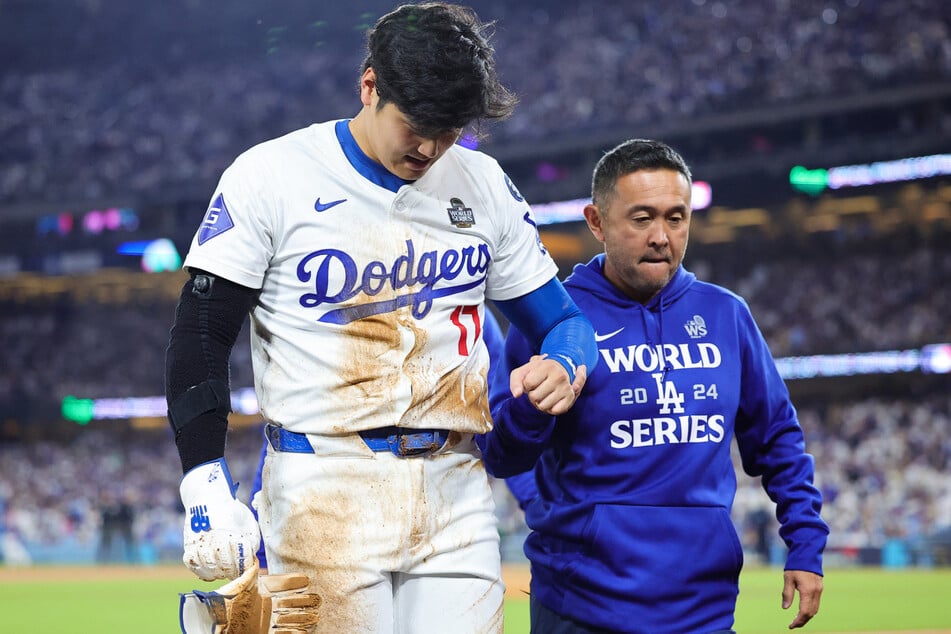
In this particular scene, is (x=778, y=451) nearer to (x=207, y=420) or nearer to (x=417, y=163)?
(x=417, y=163)

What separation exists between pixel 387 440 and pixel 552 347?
53 cm

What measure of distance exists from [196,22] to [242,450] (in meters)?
14.6

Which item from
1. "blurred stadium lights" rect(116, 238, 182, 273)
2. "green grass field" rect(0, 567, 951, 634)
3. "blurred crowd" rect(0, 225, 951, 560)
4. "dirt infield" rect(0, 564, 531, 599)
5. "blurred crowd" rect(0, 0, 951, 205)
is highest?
"blurred crowd" rect(0, 0, 951, 205)

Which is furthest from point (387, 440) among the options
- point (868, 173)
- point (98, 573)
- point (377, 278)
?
point (868, 173)

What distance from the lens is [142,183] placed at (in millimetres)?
34625

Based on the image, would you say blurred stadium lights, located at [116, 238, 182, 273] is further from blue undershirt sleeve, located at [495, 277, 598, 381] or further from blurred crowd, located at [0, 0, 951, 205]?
blue undershirt sleeve, located at [495, 277, 598, 381]

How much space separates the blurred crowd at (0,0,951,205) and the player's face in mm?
24062

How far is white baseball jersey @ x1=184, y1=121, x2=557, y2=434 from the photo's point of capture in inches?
103

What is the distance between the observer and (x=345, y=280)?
104 inches

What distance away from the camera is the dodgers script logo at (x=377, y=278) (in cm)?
262

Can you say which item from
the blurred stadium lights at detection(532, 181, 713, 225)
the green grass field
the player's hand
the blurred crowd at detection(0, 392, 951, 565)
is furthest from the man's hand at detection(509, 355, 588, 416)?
the blurred stadium lights at detection(532, 181, 713, 225)

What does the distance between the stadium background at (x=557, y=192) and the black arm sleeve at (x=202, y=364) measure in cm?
1690

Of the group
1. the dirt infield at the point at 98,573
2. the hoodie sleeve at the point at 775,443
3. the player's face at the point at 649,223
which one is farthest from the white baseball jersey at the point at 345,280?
the dirt infield at the point at 98,573

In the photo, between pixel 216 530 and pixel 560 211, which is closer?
pixel 216 530
